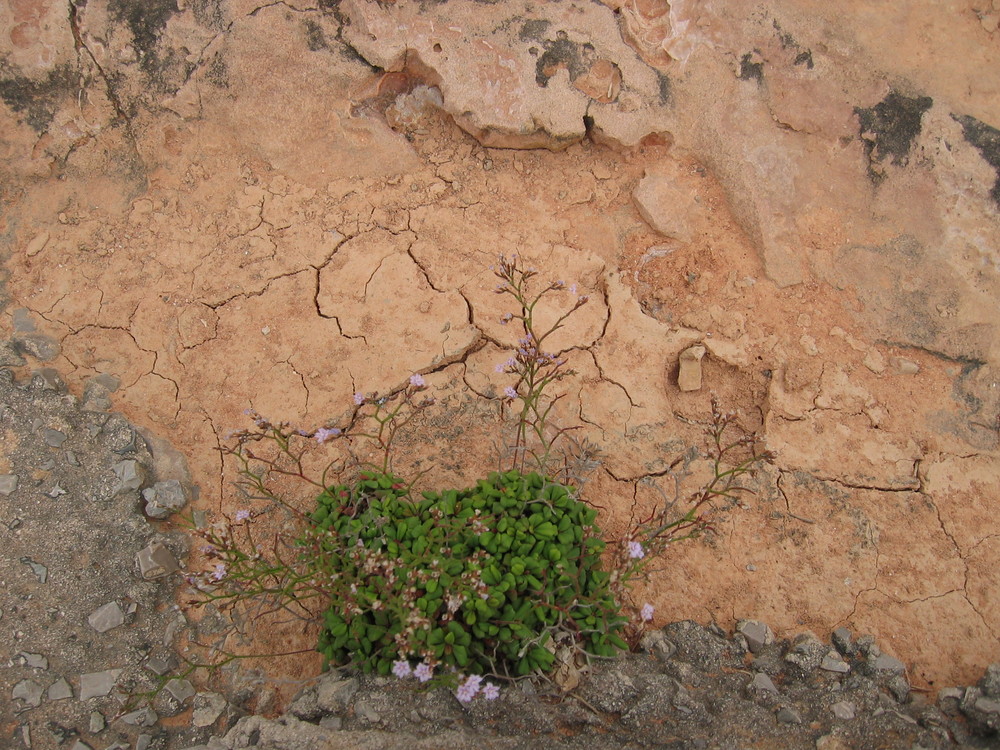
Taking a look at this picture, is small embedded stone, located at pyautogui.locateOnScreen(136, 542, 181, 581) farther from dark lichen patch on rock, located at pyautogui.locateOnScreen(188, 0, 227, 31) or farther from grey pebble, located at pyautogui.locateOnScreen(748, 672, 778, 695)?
dark lichen patch on rock, located at pyautogui.locateOnScreen(188, 0, 227, 31)

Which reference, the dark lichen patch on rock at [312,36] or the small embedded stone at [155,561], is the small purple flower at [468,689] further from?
the dark lichen patch on rock at [312,36]

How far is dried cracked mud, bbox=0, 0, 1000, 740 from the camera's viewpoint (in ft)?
11.9

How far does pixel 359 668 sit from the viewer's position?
2812 millimetres

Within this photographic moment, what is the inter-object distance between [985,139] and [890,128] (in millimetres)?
477

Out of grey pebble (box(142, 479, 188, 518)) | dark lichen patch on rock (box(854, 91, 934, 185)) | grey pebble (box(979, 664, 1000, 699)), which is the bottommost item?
grey pebble (box(142, 479, 188, 518))

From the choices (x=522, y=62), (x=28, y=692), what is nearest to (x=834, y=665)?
(x=28, y=692)

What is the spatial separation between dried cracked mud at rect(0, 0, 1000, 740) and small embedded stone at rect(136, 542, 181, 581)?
1.06 feet

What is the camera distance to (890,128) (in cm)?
396

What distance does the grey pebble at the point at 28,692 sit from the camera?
111 inches

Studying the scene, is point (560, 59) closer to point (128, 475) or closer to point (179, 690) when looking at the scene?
point (128, 475)

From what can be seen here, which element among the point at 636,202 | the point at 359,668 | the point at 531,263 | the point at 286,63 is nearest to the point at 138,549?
the point at 359,668

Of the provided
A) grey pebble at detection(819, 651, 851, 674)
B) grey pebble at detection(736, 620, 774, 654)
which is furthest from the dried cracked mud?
grey pebble at detection(819, 651, 851, 674)

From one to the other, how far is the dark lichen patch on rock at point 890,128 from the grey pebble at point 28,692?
184 inches

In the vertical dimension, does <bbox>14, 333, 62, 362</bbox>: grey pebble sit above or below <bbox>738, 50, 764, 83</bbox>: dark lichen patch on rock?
below
